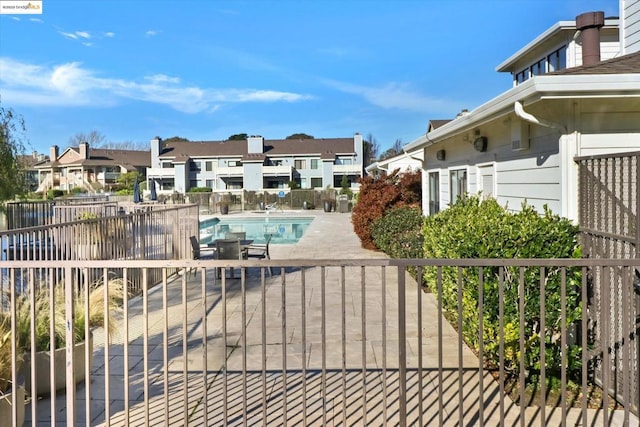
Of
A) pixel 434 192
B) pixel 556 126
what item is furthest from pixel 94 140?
pixel 556 126

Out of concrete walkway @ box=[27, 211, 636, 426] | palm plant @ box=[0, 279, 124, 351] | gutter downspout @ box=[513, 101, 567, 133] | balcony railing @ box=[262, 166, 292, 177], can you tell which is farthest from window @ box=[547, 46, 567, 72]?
balcony railing @ box=[262, 166, 292, 177]

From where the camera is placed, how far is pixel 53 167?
193ft

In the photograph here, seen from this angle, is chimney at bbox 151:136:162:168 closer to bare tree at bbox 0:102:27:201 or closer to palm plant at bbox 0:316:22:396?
bare tree at bbox 0:102:27:201

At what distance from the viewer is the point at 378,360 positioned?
182 inches

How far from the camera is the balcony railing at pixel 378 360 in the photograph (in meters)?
2.77

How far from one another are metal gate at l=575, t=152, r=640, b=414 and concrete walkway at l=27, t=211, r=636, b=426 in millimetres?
495

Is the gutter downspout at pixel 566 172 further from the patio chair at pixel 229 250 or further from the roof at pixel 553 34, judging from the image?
the roof at pixel 553 34

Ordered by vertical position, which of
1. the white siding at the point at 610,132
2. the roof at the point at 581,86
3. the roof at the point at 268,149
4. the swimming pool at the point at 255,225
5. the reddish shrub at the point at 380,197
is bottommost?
the swimming pool at the point at 255,225

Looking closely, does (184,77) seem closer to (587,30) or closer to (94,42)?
(94,42)

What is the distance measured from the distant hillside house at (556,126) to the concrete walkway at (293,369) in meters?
1.82

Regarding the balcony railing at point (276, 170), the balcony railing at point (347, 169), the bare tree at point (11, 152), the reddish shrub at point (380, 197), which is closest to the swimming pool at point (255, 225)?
the reddish shrub at point (380, 197)

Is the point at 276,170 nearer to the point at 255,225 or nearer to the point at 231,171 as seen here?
the point at 231,171

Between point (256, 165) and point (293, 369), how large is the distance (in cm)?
4633

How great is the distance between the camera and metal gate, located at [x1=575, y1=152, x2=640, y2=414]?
3.22 m
